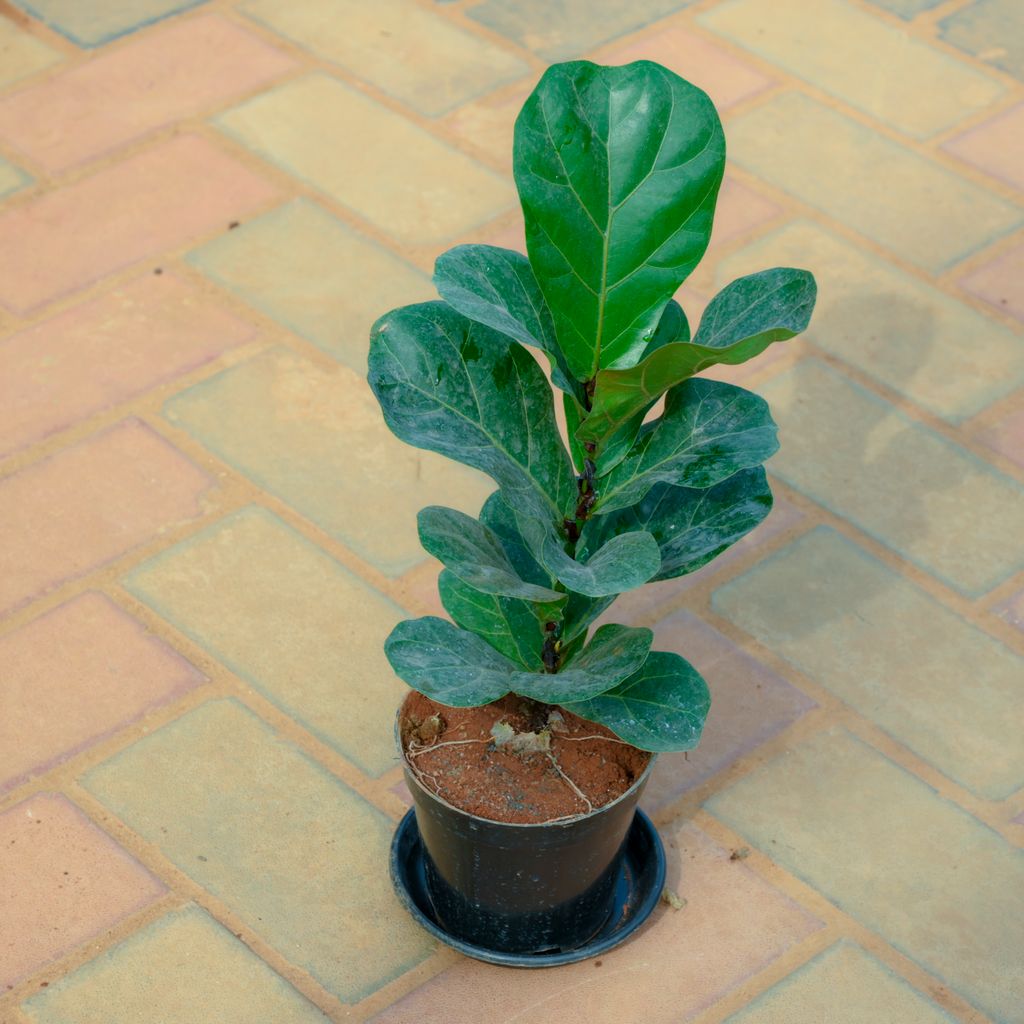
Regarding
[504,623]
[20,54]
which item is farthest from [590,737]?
[20,54]

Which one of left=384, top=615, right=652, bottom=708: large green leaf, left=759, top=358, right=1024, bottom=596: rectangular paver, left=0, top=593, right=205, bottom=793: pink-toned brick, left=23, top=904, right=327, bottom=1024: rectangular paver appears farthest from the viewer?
left=759, top=358, right=1024, bottom=596: rectangular paver

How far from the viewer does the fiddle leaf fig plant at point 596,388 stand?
1.65 metres

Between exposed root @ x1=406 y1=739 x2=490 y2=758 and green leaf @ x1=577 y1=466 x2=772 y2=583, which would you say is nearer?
green leaf @ x1=577 y1=466 x2=772 y2=583

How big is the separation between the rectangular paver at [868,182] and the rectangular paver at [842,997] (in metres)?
1.51

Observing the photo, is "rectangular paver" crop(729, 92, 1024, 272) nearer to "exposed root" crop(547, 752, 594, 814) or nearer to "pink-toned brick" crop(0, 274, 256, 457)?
"pink-toned brick" crop(0, 274, 256, 457)

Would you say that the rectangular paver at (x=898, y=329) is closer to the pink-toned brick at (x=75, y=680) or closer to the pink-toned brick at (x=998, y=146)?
the pink-toned brick at (x=998, y=146)

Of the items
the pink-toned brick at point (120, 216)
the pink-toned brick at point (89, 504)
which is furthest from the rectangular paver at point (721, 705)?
the pink-toned brick at point (120, 216)

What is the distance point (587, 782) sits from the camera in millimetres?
2016

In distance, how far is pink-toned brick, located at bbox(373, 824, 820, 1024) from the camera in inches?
84.2

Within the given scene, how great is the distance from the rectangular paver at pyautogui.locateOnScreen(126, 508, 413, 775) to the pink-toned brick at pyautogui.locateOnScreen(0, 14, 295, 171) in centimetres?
110

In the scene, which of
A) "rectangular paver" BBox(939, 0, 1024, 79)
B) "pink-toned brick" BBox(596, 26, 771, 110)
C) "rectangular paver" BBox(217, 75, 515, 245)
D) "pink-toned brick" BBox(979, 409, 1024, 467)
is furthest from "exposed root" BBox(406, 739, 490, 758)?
"rectangular paver" BBox(939, 0, 1024, 79)

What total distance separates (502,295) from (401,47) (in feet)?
6.94

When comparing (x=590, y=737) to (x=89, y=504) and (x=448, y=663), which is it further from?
(x=89, y=504)

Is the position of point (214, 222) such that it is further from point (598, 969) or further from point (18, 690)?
point (598, 969)
